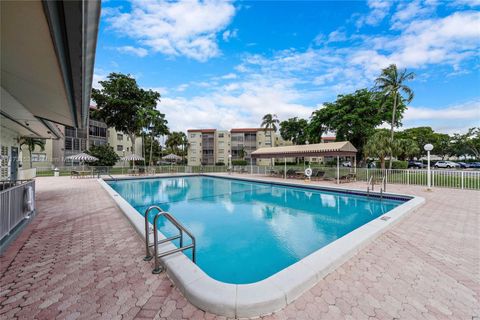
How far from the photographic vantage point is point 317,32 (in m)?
14.9

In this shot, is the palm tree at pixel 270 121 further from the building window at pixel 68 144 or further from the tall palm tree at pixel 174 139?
the building window at pixel 68 144

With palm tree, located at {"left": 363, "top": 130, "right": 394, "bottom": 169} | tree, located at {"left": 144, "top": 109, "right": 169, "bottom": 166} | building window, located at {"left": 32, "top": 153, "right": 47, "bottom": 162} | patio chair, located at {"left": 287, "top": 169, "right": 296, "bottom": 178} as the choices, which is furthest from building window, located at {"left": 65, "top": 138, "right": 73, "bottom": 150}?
palm tree, located at {"left": 363, "top": 130, "right": 394, "bottom": 169}

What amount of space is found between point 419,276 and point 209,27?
12.5 m

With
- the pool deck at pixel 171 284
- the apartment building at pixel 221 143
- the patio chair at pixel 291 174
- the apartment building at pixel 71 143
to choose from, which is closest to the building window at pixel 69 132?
the apartment building at pixel 71 143

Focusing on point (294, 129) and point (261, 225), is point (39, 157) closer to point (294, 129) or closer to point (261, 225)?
point (261, 225)

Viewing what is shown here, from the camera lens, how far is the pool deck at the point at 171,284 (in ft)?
7.69

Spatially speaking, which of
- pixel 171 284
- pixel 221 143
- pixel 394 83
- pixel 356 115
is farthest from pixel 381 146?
pixel 221 143

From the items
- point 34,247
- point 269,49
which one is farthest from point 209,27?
point 34,247

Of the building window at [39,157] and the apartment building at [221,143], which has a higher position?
the apartment building at [221,143]

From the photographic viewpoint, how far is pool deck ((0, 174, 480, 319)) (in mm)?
2344

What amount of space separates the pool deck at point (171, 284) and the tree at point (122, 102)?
2750cm

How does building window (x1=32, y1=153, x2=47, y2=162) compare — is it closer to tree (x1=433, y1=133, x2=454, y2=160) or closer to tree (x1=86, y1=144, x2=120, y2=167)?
tree (x1=86, y1=144, x2=120, y2=167)

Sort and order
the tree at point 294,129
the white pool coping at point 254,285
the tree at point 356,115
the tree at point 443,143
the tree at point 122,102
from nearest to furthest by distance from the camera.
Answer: the white pool coping at point 254,285 < the tree at point 356,115 < the tree at point 122,102 < the tree at point 294,129 < the tree at point 443,143

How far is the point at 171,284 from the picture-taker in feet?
9.39
